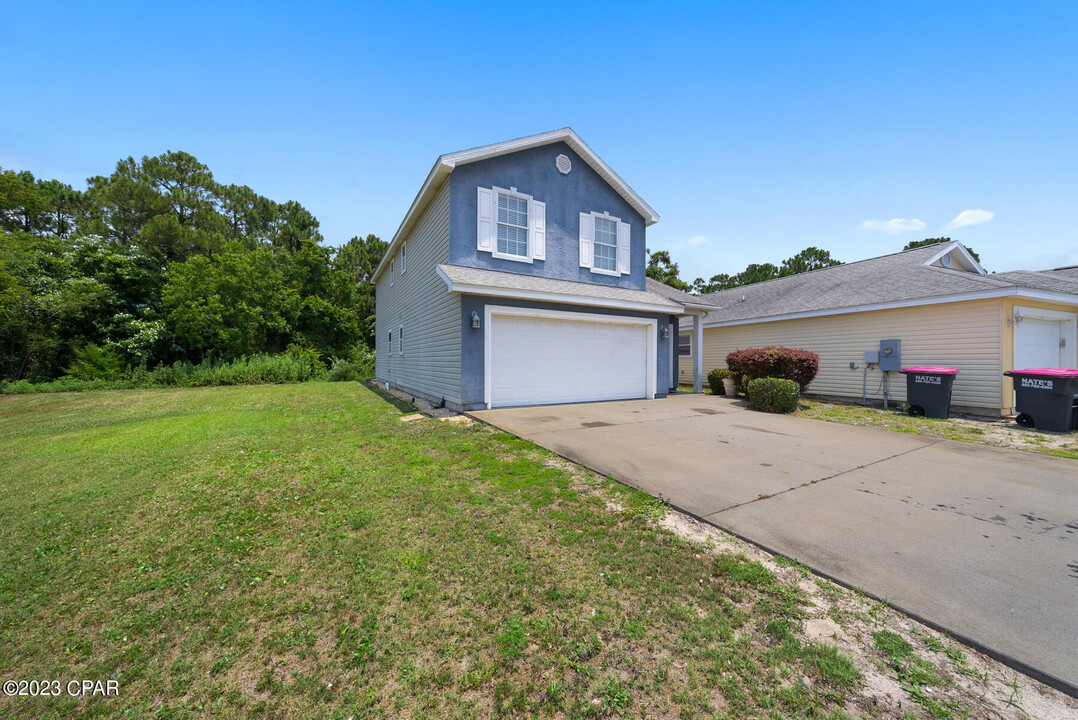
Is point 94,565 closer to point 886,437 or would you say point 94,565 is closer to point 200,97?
point 886,437

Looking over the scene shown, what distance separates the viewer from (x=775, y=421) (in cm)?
807

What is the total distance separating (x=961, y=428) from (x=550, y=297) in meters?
8.74

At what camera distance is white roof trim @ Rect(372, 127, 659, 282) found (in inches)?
353

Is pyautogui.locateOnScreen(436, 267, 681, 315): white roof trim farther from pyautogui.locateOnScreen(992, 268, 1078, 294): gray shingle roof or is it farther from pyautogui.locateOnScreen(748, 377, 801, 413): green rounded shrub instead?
pyautogui.locateOnScreen(992, 268, 1078, 294): gray shingle roof

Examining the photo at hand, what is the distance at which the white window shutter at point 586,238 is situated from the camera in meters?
10.9

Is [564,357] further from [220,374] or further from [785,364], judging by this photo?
[220,374]

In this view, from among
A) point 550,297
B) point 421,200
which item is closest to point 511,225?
point 550,297

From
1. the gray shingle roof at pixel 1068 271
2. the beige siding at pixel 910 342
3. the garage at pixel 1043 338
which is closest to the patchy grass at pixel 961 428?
the beige siding at pixel 910 342

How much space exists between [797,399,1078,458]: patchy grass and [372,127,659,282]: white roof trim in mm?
7383

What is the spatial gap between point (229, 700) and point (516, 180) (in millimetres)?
10321

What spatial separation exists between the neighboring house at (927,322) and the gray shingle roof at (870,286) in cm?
4

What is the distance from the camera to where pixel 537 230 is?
33.3ft

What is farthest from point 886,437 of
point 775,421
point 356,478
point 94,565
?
point 94,565

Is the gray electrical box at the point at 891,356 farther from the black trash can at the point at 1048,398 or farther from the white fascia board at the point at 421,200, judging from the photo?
the white fascia board at the point at 421,200
